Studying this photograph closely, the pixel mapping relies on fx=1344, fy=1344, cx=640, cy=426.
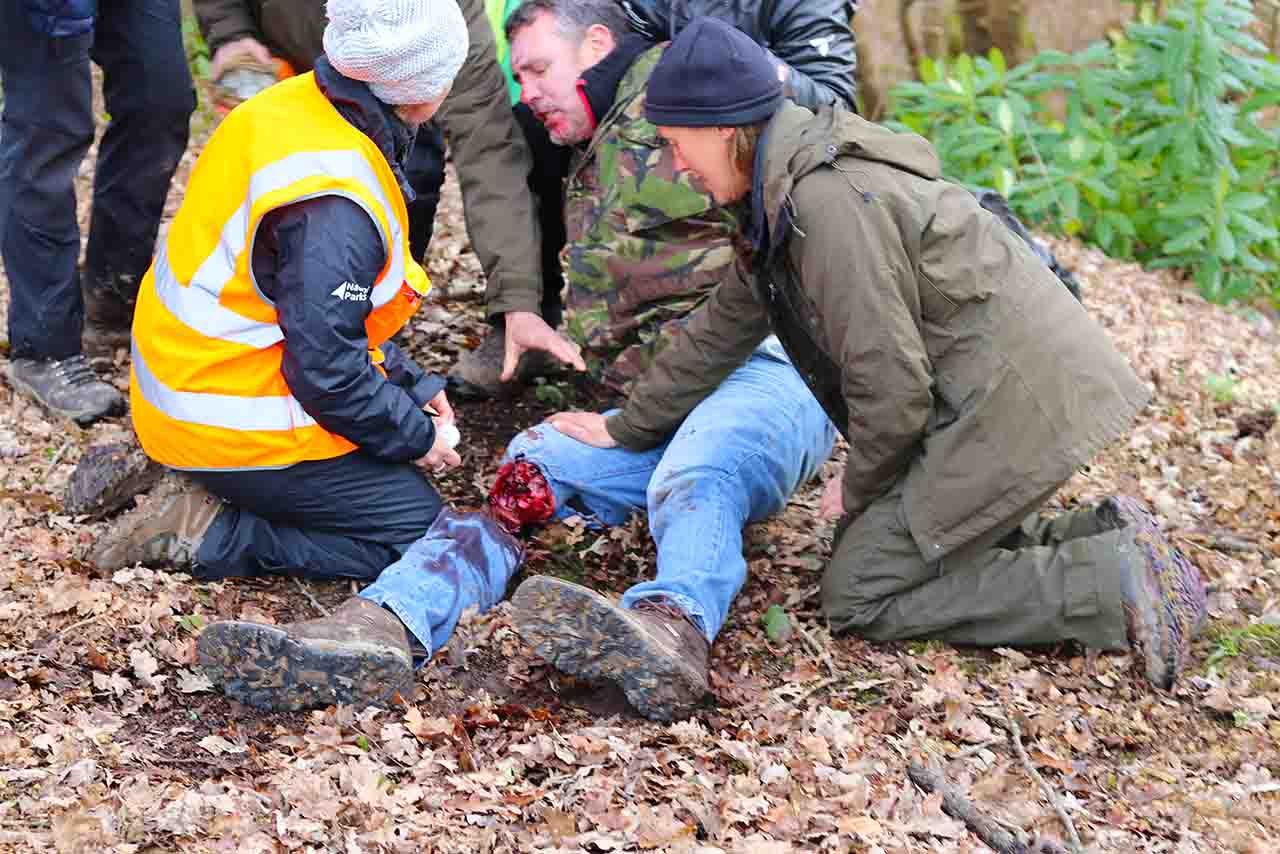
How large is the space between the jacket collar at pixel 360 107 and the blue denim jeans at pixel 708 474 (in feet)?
3.81

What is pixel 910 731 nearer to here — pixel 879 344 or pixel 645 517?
pixel 879 344

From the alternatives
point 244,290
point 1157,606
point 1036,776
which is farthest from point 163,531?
point 1157,606

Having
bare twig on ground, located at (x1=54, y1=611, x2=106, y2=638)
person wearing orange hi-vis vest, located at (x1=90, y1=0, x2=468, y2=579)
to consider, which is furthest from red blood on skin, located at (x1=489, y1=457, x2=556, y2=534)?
bare twig on ground, located at (x1=54, y1=611, x2=106, y2=638)

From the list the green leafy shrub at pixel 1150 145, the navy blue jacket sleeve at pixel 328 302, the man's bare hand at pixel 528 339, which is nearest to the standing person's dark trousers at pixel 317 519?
the navy blue jacket sleeve at pixel 328 302

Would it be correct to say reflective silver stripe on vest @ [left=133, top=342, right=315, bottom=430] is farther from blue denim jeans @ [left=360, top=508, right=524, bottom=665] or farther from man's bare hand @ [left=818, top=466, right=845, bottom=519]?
man's bare hand @ [left=818, top=466, right=845, bottom=519]

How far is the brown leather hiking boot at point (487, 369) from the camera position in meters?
5.35

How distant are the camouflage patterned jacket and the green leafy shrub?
11.0ft

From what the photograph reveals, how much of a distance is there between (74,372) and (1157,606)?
12.5ft

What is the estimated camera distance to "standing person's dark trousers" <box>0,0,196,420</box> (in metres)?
4.52

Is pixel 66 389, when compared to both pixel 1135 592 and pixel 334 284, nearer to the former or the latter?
pixel 334 284

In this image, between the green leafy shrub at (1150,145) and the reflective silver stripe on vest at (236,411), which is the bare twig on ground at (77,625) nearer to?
the reflective silver stripe on vest at (236,411)

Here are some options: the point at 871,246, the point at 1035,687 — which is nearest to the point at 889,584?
the point at 1035,687

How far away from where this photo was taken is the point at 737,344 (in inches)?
165

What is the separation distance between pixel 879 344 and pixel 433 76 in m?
1.41
